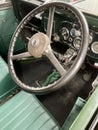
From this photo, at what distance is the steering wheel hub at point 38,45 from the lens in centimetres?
117

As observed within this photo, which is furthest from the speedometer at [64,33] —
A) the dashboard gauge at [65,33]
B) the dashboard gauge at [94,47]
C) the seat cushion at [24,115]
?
the seat cushion at [24,115]

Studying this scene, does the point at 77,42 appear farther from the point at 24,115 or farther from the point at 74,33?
the point at 24,115

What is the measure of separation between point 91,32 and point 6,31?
1234mm

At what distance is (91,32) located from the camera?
133 cm

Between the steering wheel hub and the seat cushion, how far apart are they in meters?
0.53

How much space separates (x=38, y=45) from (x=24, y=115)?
64cm

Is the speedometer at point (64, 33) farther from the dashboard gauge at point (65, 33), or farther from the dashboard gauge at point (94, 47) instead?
the dashboard gauge at point (94, 47)

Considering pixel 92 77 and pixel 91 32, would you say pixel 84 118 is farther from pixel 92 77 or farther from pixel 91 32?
pixel 92 77

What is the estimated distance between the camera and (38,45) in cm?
120

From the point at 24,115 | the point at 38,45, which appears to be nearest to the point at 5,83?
the point at 24,115

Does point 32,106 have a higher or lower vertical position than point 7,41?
lower

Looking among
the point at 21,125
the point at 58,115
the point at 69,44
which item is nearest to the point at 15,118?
the point at 21,125

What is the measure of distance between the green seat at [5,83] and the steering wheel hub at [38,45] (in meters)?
0.50

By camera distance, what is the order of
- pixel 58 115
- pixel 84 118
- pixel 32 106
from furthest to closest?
pixel 58 115
pixel 32 106
pixel 84 118
